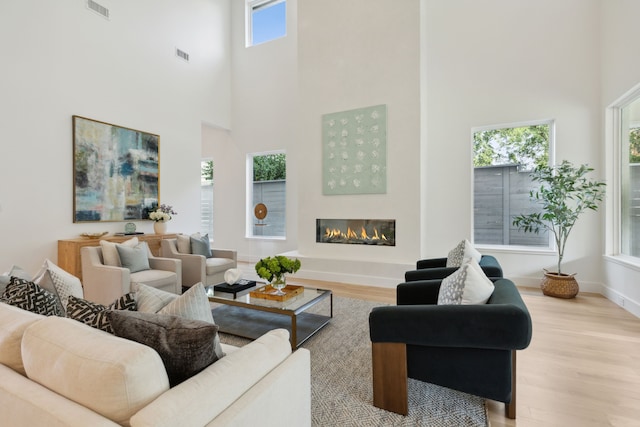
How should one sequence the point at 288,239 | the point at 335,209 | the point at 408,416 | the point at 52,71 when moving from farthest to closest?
the point at 288,239, the point at 335,209, the point at 52,71, the point at 408,416

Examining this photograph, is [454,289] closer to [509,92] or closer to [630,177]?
[630,177]

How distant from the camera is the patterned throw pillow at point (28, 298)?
1498mm

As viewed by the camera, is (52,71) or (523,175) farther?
(523,175)

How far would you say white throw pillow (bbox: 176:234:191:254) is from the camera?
15.8 ft

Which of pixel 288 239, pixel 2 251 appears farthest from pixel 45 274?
pixel 288 239

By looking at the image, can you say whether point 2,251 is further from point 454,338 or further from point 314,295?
Answer: point 454,338

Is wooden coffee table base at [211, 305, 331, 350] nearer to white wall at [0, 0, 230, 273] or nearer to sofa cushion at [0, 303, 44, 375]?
sofa cushion at [0, 303, 44, 375]

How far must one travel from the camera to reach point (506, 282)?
2092mm

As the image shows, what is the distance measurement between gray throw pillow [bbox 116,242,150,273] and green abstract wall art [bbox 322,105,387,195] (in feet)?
9.53

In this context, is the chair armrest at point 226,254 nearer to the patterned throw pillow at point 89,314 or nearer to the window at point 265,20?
the patterned throw pillow at point 89,314

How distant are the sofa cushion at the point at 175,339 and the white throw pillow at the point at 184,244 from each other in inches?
157

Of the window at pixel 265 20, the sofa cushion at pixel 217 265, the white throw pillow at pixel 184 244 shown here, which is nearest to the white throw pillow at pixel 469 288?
the sofa cushion at pixel 217 265

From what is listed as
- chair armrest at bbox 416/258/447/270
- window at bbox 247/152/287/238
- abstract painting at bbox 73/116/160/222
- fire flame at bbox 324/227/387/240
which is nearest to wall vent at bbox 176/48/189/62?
abstract painting at bbox 73/116/160/222

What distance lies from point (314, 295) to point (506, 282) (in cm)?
168
